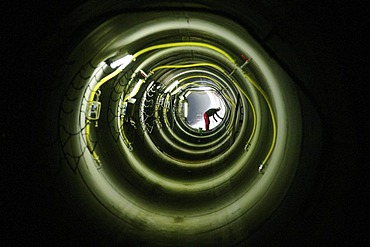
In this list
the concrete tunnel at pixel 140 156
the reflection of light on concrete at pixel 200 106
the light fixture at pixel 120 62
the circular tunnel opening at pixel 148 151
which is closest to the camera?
the concrete tunnel at pixel 140 156

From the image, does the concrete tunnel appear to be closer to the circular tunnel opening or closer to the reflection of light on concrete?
the circular tunnel opening

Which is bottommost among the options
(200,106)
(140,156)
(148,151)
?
(140,156)

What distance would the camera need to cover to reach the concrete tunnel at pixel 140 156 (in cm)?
198

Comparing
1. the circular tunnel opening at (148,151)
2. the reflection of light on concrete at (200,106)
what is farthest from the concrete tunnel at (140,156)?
the reflection of light on concrete at (200,106)

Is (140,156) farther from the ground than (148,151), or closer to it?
closer to it

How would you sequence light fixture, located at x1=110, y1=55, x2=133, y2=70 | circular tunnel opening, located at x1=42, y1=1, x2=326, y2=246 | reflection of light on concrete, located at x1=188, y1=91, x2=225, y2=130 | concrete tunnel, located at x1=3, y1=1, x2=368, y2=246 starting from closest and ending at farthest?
concrete tunnel, located at x1=3, y1=1, x2=368, y2=246 → circular tunnel opening, located at x1=42, y1=1, x2=326, y2=246 → light fixture, located at x1=110, y1=55, x2=133, y2=70 → reflection of light on concrete, located at x1=188, y1=91, x2=225, y2=130

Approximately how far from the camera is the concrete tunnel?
198 centimetres

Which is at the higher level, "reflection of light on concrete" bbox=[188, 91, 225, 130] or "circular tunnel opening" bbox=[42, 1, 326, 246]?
"reflection of light on concrete" bbox=[188, 91, 225, 130]

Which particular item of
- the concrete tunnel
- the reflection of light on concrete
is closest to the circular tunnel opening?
the concrete tunnel

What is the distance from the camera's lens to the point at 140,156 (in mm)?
5551

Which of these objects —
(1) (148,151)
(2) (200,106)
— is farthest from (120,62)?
(2) (200,106)

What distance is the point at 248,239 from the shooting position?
237 centimetres

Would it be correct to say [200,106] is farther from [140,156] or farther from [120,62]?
[120,62]

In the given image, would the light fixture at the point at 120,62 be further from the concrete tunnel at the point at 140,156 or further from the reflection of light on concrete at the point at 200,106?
the reflection of light on concrete at the point at 200,106
